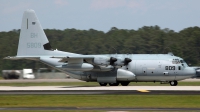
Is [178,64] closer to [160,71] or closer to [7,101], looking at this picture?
[160,71]

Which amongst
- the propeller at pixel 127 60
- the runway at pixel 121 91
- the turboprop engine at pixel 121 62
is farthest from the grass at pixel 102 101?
the propeller at pixel 127 60

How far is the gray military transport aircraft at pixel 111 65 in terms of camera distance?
5141 centimetres

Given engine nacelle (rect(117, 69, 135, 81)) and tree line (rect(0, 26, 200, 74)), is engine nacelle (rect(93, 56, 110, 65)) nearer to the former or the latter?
engine nacelle (rect(117, 69, 135, 81))

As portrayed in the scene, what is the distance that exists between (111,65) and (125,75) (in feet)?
6.06

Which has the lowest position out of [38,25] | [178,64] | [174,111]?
[174,111]

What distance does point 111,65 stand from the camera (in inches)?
2044

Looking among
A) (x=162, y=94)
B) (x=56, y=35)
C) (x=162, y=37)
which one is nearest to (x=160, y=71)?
(x=162, y=94)

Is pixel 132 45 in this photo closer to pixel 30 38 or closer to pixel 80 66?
pixel 30 38

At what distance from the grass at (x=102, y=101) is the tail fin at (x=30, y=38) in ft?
51.4

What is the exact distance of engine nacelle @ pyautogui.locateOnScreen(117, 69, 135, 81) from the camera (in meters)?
52.0

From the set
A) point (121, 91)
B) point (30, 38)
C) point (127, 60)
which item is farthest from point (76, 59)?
point (121, 91)

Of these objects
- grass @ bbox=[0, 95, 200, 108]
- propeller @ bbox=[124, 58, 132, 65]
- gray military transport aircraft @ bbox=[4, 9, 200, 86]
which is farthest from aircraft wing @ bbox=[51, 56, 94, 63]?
grass @ bbox=[0, 95, 200, 108]

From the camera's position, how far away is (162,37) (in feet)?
433

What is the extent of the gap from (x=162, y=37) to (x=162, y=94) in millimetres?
95170
